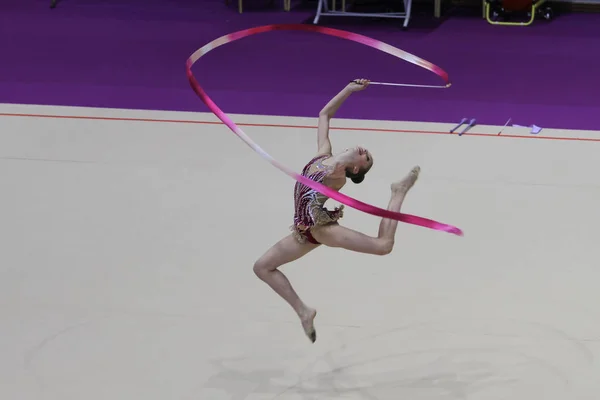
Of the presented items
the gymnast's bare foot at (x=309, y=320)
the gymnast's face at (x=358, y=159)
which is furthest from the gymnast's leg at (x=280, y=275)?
the gymnast's face at (x=358, y=159)

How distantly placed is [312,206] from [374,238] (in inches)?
11.7

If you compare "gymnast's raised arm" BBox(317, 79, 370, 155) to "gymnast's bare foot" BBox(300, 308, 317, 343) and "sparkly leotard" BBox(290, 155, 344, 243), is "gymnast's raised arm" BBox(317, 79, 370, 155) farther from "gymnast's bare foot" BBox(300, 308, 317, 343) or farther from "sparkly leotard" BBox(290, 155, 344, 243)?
"gymnast's bare foot" BBox(300, 308, 317, 343)

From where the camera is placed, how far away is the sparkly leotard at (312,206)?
400 cm

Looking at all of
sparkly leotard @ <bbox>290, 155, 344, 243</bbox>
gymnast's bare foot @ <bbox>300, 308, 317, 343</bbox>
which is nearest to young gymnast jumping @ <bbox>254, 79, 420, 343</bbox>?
sparkly leotard @ <bbox>290, 155, 344, 243</bbox>

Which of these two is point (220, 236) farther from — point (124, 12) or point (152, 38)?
point (124, 12)

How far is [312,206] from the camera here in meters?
4.00

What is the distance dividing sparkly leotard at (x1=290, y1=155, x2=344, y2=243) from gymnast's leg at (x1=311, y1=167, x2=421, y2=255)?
4 cm

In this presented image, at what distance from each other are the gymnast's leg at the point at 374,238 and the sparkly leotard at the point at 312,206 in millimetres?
39

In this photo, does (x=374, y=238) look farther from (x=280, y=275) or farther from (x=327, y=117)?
(x=327, y=117)

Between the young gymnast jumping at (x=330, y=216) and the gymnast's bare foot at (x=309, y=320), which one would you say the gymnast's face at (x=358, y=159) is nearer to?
the young gymnast jumping at (x=330, y=216)

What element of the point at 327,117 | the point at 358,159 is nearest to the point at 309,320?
the point at 358,159

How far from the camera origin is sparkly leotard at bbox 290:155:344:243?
13.1 feet

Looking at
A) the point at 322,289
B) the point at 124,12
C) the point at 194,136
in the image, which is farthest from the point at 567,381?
the point at 124,12

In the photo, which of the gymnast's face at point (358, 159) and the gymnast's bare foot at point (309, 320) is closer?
the gymnast's face at point (358, 159)
